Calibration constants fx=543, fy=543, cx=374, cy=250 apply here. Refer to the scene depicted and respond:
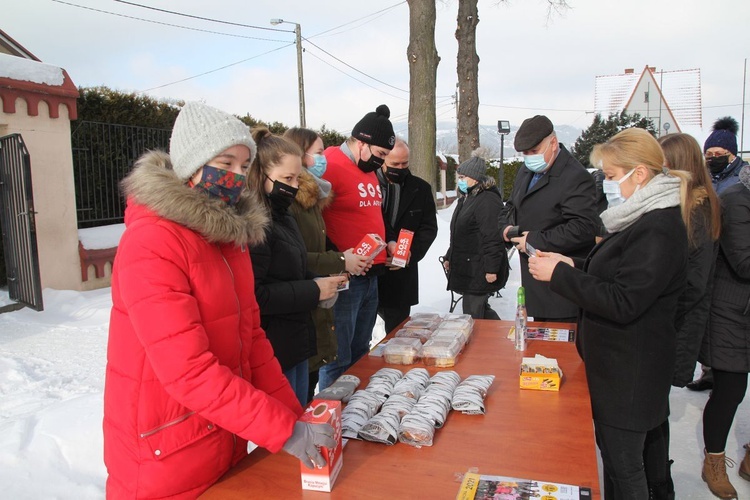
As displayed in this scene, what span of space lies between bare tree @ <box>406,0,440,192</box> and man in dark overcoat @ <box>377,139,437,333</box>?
16.3ft

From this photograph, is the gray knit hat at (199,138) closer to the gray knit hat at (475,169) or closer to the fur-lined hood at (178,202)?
the fur-lined hood at (178,202)

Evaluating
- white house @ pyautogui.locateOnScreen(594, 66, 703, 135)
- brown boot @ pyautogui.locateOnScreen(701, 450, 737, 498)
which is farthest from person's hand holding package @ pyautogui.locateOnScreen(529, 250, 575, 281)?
white house @ pyautogui.locateOnScreen(594, 66, 703, 135)

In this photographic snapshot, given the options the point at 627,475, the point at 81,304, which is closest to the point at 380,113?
the point at 627,475

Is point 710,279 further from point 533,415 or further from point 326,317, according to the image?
point 326,317

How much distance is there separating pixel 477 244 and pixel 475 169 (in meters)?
0.71

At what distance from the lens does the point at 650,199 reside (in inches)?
82.7

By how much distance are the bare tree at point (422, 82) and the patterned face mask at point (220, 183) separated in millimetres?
7666

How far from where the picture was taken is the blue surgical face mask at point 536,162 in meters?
3.56

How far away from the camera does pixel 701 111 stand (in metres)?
36.5

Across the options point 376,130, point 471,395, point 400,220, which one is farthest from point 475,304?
point 471,395

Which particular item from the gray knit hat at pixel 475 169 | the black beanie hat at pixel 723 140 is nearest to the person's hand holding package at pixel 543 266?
the black beanie hat at pixel 723 140

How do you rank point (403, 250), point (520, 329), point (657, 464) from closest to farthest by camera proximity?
point (657, 464) < point (520, 329) < point (403, 250)

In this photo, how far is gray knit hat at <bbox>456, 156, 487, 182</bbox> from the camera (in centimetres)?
512

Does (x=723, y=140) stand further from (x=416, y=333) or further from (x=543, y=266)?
(x=416, y=333)
